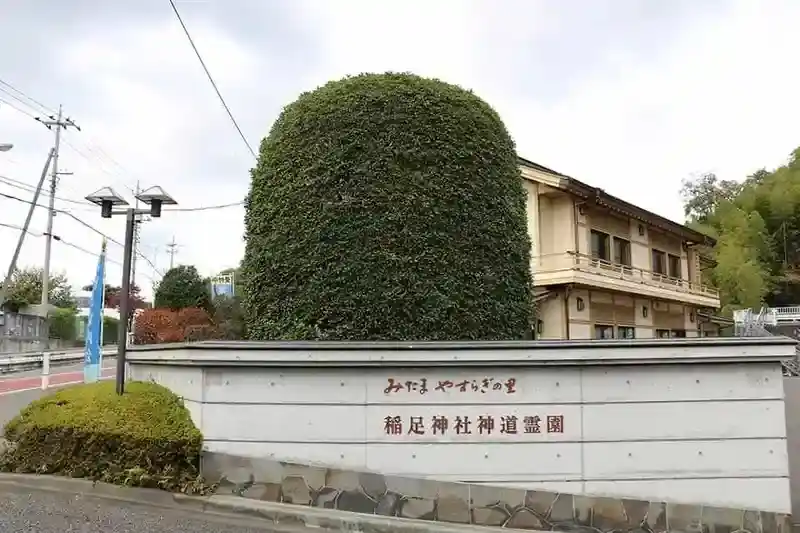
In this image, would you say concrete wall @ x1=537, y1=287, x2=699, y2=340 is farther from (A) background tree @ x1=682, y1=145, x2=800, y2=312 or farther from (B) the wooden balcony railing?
(A) background tree @ x1=682, y1=145, x2=800, y2=312

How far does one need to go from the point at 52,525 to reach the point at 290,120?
15.2 feet

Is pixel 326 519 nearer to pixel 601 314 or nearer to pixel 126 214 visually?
pixel 126 214

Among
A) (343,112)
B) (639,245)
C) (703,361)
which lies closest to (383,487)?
(703,361)

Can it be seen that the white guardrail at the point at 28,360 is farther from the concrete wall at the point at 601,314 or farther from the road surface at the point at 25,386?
the concrete wall at the point at 601,314

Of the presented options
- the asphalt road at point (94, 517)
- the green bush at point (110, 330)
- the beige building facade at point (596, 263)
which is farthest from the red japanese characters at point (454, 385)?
the green bush at point (110, 330)

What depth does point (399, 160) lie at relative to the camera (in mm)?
6961

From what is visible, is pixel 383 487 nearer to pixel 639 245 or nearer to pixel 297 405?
pixel 297 405

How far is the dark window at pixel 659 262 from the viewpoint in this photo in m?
24.2

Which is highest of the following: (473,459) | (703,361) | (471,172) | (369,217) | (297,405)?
(471,172)

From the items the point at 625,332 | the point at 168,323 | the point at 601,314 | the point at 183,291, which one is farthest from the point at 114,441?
the point at 183,291

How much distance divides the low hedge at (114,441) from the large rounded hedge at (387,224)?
1.36 m

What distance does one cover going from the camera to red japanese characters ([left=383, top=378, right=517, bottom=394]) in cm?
621

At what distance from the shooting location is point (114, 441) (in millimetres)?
6223

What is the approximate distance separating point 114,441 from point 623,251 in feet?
61.8
